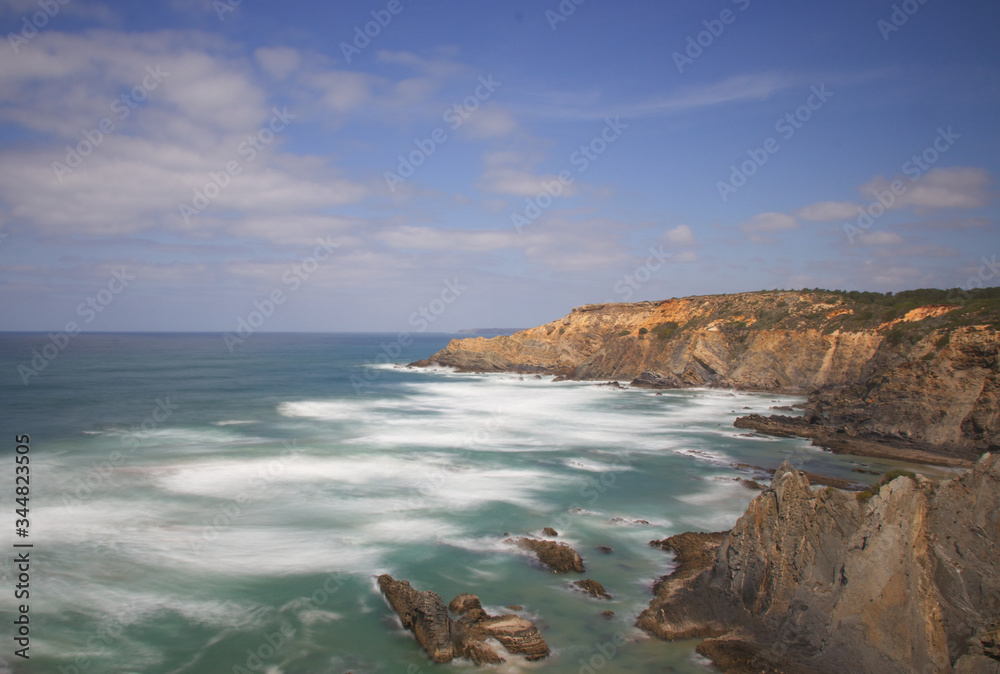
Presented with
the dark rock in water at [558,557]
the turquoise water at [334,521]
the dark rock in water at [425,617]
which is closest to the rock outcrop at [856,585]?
the turquoise water at [334,521]

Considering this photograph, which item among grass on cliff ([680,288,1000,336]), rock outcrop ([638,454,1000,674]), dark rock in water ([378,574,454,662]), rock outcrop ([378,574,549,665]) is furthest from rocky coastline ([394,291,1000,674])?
grass on cliff ([680,288,1000,336])

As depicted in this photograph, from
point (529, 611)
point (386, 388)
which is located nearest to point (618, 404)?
point (386, 388)

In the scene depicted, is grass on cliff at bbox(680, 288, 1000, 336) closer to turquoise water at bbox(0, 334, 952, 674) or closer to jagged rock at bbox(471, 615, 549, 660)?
turquoise water at bbox(0, 334, 952, 674)

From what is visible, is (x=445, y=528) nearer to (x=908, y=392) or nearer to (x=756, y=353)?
(x=908, y=392)

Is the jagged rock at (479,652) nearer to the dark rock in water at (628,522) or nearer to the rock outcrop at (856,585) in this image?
the rock outcrop at (856,585)

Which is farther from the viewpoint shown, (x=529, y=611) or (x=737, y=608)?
(x=529, y=611)

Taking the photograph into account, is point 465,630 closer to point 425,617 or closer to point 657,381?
point 425,617

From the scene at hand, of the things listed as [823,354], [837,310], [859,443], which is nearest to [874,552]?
[859,443]
